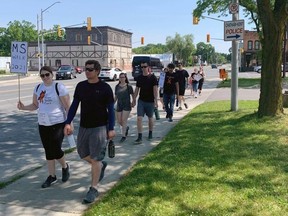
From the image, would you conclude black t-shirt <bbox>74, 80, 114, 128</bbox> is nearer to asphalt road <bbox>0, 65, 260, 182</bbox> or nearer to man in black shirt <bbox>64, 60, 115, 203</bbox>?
man in black shirt <bbox>64, 60, 115, 203</bbox>

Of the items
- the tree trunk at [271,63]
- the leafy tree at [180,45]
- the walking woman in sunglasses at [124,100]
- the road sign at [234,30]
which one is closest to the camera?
the walking woman in sunglasses at [124,100]

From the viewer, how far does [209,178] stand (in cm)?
571

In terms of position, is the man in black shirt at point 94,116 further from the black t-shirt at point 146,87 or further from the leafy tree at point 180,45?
the leafy tree at point 180,45

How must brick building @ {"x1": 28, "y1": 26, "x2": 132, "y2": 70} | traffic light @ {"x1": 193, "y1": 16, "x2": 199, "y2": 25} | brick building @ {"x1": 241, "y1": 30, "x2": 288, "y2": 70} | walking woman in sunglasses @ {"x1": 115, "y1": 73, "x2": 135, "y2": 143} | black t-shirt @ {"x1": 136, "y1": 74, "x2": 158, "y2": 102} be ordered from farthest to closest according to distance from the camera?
1. brick building @ {"x1": 241, "y1": 30, "x2": 288, "y2": 70}
2. brick building @ {"x1": 28, "y1": 26, "x2": 132, "y2": 70}
3. traffic light @ {"x1": 193, "y1": 16, "x2": 199, "y2": 25}
4. walking woman in sunglasses @ {"x1": 115, "y1": 73, "x2": 135, "y2": 143}
5. black t-shirt @ {"x1": 136, "y1": 74, "x2": 158, "y2": 102}

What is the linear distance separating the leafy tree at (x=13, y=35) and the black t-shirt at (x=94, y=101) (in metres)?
119

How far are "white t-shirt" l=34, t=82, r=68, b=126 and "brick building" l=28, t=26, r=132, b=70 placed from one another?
86.3 meters

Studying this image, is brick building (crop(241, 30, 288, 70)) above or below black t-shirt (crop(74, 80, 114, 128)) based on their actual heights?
above

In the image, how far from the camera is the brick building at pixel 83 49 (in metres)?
93.1

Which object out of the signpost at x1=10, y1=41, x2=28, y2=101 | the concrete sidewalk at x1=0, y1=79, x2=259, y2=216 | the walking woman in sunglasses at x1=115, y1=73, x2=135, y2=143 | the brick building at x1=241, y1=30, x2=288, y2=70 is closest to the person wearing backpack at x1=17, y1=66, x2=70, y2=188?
the concrete sidewalk at x1=0, y1=79, x2=259, y2=216

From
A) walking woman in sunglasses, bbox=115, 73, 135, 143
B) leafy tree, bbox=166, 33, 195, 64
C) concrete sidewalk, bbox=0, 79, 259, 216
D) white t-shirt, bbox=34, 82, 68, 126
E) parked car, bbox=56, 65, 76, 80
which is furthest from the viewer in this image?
leafy tree, bbox=166, 33, 195, 64

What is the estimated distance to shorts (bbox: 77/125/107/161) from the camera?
16.7 ft

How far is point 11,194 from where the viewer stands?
551 centimetres

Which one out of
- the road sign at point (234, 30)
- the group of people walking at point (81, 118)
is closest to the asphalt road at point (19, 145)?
the group of people walking at point (81, 118)

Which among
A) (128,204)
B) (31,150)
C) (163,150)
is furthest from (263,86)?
(128,204)
